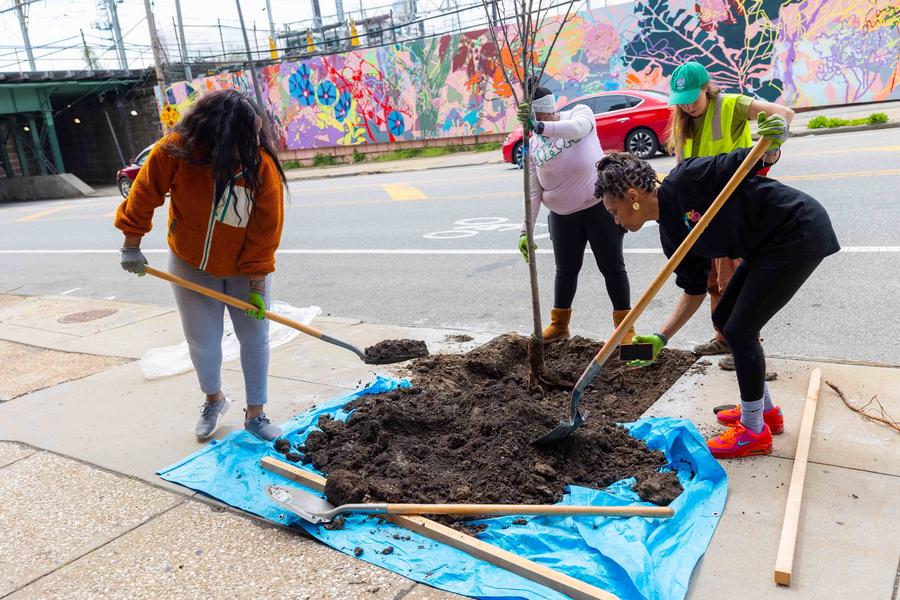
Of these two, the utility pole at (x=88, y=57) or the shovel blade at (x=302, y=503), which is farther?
the utility pole at (x=88, y=57)

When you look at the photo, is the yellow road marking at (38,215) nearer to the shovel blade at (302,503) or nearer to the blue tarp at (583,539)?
the blue tarp at (583,539)

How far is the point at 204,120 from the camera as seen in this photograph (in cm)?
337

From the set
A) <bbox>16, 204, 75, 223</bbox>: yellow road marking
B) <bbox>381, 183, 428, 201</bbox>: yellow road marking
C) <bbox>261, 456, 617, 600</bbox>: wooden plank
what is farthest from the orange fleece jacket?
<bbox>16, 204, 75, 223</bbox>: yellow road marking

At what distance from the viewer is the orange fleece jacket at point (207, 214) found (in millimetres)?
3482

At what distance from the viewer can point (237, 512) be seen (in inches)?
128

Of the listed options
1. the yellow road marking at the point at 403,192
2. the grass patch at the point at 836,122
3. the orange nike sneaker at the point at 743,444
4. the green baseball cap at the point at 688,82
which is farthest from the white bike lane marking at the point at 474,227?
the grass patch at the point at 836,122

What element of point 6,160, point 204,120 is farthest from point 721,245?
point 6,160

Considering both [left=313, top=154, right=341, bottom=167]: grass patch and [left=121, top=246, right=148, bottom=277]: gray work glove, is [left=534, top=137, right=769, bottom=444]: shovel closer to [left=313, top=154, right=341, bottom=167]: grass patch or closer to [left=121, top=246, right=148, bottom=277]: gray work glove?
[left=121, top=246, right=148, bottom=277]: gray work glove

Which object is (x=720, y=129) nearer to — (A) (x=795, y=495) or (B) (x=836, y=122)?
(A) (x=795, y=495)

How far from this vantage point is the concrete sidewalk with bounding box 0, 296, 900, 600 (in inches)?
101

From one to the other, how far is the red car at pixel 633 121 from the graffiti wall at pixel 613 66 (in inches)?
119

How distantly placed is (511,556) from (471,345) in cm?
267

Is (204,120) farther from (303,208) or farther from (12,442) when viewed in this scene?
(303,208)

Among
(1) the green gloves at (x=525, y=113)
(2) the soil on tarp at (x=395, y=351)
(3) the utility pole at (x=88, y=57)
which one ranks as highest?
(3) the utility pole at (x=88, y=57)
